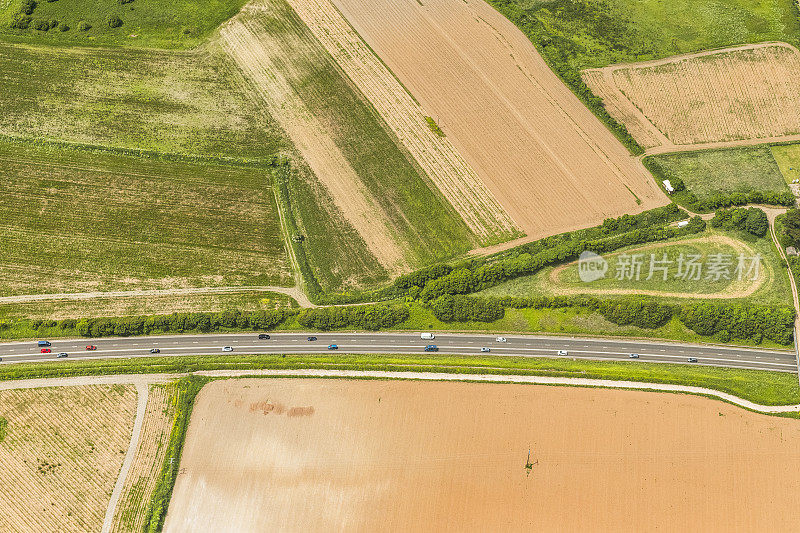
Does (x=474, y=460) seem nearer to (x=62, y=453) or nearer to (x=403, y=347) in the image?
(x=403, y=347)

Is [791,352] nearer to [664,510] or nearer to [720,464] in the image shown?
[720,464]

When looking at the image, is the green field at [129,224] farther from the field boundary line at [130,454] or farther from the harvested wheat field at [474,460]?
the harvested wheat field at [474,460]

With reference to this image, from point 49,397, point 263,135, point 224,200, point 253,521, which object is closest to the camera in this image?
point 253,521

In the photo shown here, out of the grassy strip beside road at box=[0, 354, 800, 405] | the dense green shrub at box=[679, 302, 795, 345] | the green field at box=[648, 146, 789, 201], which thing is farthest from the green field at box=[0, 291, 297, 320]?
the green field at box=[648, 146, 789, 201]

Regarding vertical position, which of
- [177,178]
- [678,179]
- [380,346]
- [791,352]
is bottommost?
[791,352]

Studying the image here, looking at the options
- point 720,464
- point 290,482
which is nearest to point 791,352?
point 720,464

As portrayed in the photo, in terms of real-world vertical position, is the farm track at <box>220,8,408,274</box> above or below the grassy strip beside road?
above

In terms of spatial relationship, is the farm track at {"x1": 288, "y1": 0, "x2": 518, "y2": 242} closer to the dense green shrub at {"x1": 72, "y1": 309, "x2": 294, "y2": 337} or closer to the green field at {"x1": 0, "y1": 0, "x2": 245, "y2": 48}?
the green field at {"x1": 0, "y1": 0, "x2": 245, "y2": 48}
